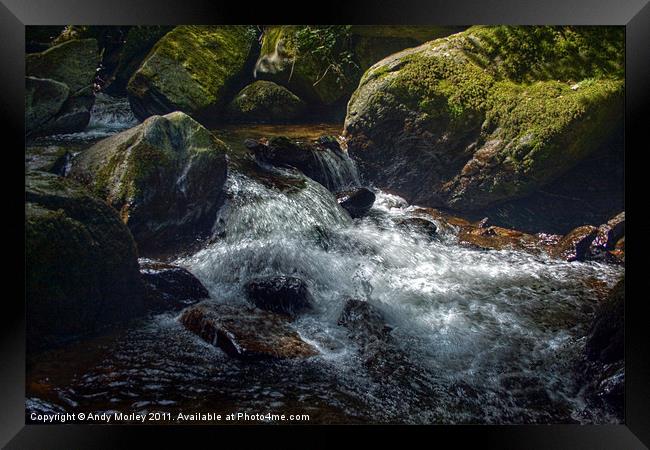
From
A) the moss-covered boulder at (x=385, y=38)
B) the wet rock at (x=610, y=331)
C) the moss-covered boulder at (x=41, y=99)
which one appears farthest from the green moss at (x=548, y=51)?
the moss-covered boulder at (x=41, y=99)

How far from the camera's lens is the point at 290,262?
160 inches

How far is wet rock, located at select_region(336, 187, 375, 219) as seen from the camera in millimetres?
4355

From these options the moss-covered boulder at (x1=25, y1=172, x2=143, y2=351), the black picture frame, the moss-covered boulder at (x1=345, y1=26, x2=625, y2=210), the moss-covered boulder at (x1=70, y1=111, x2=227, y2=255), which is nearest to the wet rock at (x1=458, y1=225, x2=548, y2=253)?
the moss-covered boulder at (x1=345, y1=26, x2=625, y2=210)

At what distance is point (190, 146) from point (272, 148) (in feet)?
2.64

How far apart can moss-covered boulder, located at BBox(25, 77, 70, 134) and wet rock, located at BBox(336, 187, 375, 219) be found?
2.76 meters

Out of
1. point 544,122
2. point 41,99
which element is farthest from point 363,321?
point 41,99

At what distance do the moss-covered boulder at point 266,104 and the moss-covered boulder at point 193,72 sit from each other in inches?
4.8

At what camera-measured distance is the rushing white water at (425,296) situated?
3676mm

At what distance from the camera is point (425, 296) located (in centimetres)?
402

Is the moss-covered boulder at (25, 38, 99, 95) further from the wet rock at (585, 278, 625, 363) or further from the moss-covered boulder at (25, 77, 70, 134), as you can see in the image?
the wet rock at (585, 278, 625, 363)

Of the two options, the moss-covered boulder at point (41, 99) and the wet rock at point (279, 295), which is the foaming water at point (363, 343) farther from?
the moss-covered boulder at point (41, 99)

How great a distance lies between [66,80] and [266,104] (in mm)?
1872
